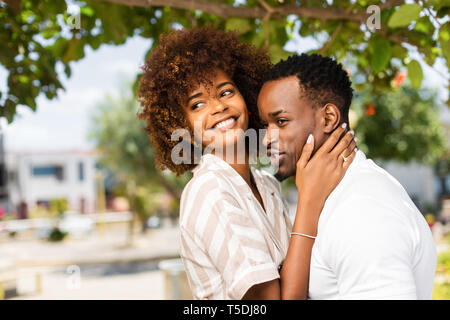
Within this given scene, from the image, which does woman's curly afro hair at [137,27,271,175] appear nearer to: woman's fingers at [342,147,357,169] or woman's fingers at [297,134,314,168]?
woman's fingers at [297,134,314,168]

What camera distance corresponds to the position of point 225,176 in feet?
6.04

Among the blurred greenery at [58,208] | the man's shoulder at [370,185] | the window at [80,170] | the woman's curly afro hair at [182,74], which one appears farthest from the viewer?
the window at [80,170]

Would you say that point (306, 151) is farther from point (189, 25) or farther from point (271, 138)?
point (189, 25)

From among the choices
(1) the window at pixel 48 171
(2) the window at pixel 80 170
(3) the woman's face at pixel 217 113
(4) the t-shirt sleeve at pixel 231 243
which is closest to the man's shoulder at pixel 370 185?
(4) the t-shirt sleeve at pixel 231 243

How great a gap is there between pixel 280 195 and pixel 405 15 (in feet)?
3.39

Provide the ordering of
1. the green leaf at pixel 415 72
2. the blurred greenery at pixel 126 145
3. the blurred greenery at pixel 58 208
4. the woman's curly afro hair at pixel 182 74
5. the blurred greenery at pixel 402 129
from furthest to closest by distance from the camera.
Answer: the blurred greenery at pixel 58 208 < the blurred greenery at pixel 126 145 < the blurred greenery at pixel 402 129 < the green leaf at pixel 415 72 < the woman's curly afro hair at pixel 182 74

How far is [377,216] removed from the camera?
4.14 feet

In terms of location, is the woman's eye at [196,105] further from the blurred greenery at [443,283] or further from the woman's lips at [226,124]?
the blurred greenery at [443,283]

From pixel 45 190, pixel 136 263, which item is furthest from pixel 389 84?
pixel 45 190

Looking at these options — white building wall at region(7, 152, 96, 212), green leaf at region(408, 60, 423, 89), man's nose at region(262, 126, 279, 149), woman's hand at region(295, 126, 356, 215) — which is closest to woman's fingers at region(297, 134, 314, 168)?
woman's hand at region(295, 126, 356, 215)

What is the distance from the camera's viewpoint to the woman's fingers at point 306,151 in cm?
165
